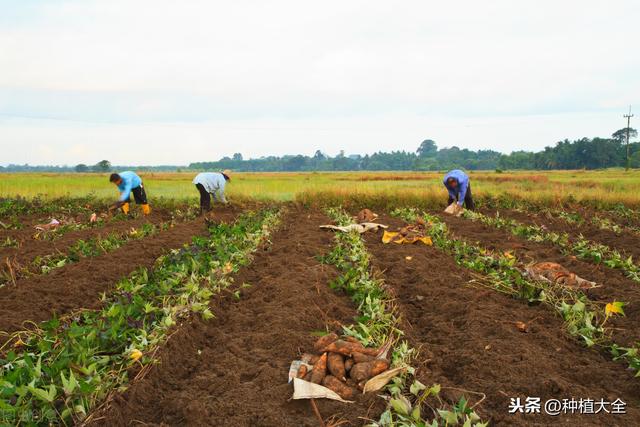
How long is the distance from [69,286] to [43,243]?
11.5 ft

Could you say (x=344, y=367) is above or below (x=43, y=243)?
below

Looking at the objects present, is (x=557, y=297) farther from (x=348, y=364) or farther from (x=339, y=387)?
(x=339, y=387)

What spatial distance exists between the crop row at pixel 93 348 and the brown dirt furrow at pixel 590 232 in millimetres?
6946

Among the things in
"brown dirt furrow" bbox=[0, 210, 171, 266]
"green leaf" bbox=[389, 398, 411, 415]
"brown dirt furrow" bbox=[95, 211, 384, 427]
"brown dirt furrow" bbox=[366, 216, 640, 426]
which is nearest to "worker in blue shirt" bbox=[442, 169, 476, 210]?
"brown dirt furrow" bbox=[366, 216, 640, 426]

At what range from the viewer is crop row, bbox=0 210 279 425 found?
2715 millimetres

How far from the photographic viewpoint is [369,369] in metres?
3.20

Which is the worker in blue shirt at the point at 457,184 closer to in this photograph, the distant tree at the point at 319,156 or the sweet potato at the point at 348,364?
the sweet potato at the point at 348,364

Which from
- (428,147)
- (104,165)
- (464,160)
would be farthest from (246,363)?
(428,147)

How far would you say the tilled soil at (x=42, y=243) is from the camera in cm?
722

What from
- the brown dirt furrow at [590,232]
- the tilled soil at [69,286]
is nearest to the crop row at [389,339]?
the tilled soil at [69,286]

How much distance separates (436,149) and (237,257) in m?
114

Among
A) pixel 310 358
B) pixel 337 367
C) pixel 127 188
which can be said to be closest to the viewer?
pixel 337 367

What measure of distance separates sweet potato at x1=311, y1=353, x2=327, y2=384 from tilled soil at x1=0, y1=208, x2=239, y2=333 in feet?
8.59

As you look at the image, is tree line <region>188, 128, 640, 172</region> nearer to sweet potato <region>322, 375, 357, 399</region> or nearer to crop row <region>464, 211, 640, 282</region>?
crop row <region>464, 211, 640, 282</region>
